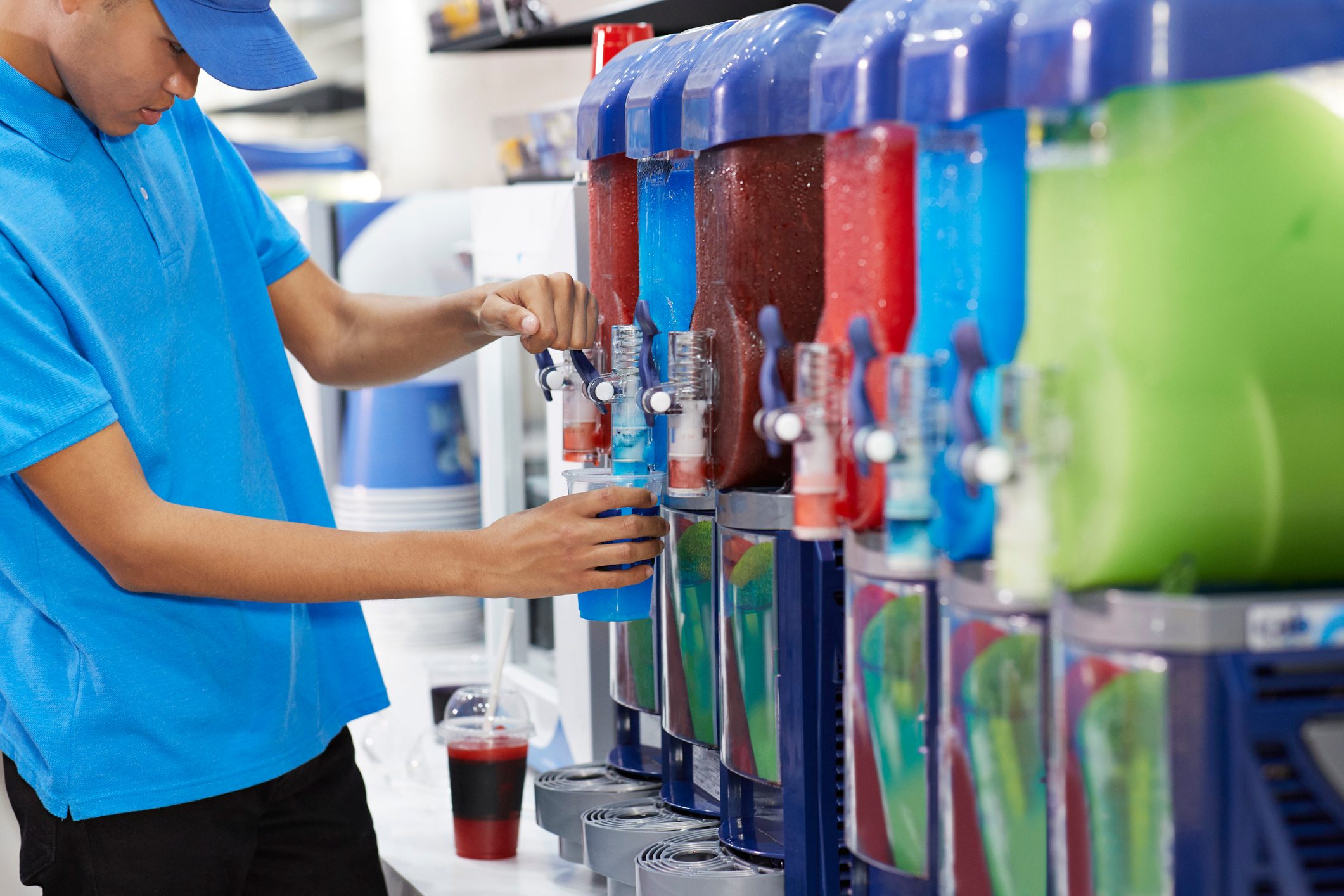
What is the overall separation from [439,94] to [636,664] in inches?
123

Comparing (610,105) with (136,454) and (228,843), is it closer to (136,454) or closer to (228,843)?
(136,454)

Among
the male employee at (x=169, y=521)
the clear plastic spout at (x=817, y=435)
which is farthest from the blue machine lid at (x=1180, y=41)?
the male employee at (x=169, y=521)

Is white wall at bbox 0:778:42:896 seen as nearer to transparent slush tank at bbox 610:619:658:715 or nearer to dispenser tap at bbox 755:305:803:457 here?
transparent slush tank at bbox 610:619:658:715

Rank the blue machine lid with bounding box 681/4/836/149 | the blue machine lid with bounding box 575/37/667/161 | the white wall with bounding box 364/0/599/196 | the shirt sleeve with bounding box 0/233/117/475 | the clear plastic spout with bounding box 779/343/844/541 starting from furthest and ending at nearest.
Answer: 1. the white wall with bounding box 364/0/599/196
2. the blue machine lid with bounding box 575/37/667/161
3. the shirt sleeve with bounding box 0/233/117/475
4. the blue machine lid with bounding box 681/4/836/149
5. the clear plastic spout with bounding box 779/343/844/541

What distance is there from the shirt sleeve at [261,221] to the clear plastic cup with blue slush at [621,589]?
62cm

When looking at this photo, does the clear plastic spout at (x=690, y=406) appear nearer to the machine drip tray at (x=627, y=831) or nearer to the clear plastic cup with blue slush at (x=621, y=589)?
the clear plastic cup with blue slush at (x=621, y=589)

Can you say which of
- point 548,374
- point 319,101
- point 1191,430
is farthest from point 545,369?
point 319,101

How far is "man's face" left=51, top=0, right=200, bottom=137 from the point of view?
1234 millimetres

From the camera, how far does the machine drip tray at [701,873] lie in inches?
44.7

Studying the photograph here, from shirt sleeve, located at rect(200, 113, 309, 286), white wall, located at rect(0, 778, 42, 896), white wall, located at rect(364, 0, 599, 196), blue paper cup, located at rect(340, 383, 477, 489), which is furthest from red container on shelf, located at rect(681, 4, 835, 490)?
white wall, located at rect(364, 0, 599, 196)

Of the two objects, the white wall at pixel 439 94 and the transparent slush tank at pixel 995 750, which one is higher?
the white wall at pixel 439 94

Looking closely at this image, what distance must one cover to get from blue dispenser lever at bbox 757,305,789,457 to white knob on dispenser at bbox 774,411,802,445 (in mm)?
13

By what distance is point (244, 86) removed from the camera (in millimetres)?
1286

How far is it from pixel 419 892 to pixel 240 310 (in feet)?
2.17
